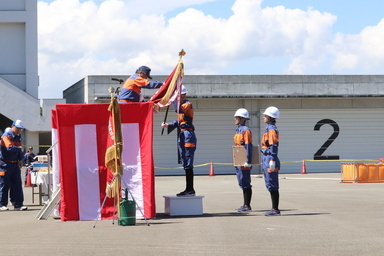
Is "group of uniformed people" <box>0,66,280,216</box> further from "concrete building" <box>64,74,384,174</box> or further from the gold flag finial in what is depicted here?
"concrete building" <box>64,74,384,174</box>

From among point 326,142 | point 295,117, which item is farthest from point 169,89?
point 326,142

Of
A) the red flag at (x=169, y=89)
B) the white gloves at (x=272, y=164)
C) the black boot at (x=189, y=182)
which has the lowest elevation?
the black boot at (x=189, y=182)

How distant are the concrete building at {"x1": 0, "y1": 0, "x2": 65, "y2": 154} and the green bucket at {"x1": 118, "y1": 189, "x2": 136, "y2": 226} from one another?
87.6ft

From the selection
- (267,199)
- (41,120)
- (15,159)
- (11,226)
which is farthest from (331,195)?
(41,120)

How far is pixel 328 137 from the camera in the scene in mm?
38969

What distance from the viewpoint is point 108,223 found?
13.0 metres

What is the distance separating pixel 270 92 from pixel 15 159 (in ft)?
74.3

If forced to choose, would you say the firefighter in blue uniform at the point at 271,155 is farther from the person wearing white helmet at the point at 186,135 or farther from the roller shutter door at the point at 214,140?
the roller shutter door at the point at 214,140

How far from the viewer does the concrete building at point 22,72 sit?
1516 inches

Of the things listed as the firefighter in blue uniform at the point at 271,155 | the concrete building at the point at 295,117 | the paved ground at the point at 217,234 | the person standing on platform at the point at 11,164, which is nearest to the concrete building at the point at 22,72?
the concrete building at the point at 295,117

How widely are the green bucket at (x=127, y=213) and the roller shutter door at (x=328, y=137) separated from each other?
25992 mm

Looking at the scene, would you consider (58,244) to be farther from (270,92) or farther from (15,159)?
(270,92)

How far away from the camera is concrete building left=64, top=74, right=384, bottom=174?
124 ft

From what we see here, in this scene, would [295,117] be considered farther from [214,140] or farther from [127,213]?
[127,213]
